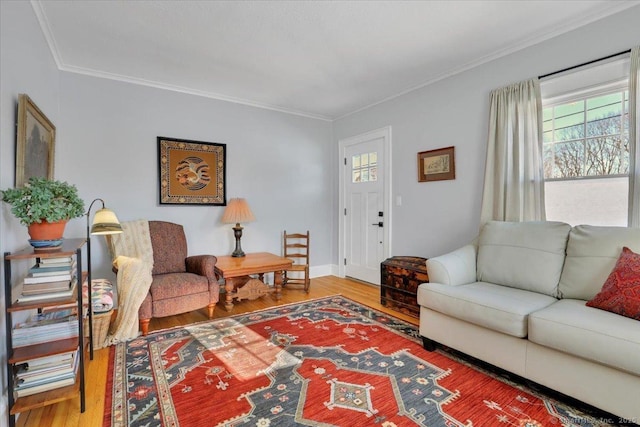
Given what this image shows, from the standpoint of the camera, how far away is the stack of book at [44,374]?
1.61 meters

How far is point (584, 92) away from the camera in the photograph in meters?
2.53

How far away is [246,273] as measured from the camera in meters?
3.36

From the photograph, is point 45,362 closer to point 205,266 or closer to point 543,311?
point 205,266

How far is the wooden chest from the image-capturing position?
311 centimetres

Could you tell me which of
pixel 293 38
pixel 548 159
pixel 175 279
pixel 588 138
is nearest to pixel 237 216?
pixel 175 279

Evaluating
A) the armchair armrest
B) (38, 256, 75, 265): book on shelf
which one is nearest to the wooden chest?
the armchair armrest

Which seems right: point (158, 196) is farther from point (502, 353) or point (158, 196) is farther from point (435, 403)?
point (502, 353)

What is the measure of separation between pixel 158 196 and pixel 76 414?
2.40 m

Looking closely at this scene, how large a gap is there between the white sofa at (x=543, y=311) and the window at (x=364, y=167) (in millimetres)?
1870

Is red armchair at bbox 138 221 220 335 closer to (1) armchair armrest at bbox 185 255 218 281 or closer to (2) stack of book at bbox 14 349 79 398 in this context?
(1) armchair armrest at bbox 185 255 218 281

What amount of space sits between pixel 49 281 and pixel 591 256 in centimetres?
334

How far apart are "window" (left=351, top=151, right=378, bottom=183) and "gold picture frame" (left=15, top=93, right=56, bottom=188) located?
Result: 138 inches

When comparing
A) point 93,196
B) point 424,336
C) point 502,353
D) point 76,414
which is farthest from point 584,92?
point 93,196

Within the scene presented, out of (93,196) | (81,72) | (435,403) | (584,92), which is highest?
(81,72)
